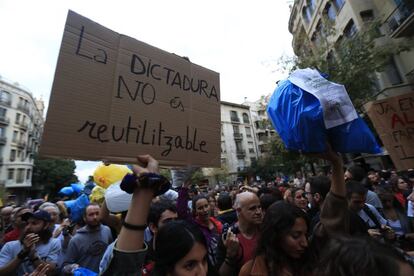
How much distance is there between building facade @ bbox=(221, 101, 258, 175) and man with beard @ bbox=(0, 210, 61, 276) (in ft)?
134

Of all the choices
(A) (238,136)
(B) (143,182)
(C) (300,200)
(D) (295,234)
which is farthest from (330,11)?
(A) (238,136)

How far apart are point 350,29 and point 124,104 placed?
1964cm

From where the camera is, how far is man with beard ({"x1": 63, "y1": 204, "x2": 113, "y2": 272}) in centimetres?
303

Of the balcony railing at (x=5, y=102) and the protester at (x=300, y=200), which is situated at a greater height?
the balcony railing at (x=5, y=102)

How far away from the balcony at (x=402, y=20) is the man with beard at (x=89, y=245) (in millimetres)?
17013

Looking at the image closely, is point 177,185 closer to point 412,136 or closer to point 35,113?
point 412,136

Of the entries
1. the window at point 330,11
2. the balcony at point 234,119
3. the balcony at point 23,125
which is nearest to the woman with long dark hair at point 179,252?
the window at point 330,11

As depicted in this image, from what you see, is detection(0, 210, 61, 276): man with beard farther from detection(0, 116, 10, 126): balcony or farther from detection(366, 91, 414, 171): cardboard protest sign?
detection(0, 116, 10, 126): balcony

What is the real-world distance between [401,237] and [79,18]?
4.19 m

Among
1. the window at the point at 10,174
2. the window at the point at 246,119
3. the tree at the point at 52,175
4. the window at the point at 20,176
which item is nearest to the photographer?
the window at the point at 10,174

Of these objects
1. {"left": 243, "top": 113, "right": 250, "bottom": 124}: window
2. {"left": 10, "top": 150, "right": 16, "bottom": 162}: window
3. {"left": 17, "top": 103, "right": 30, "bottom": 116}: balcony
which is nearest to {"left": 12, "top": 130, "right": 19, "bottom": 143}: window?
{"left": 10, "top": 150, "right": 16, "bottom": 162}: window

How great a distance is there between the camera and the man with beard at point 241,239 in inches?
80.3

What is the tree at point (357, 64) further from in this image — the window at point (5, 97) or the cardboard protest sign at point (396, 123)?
the window at point (5, 97)

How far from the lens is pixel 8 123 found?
131 feet
